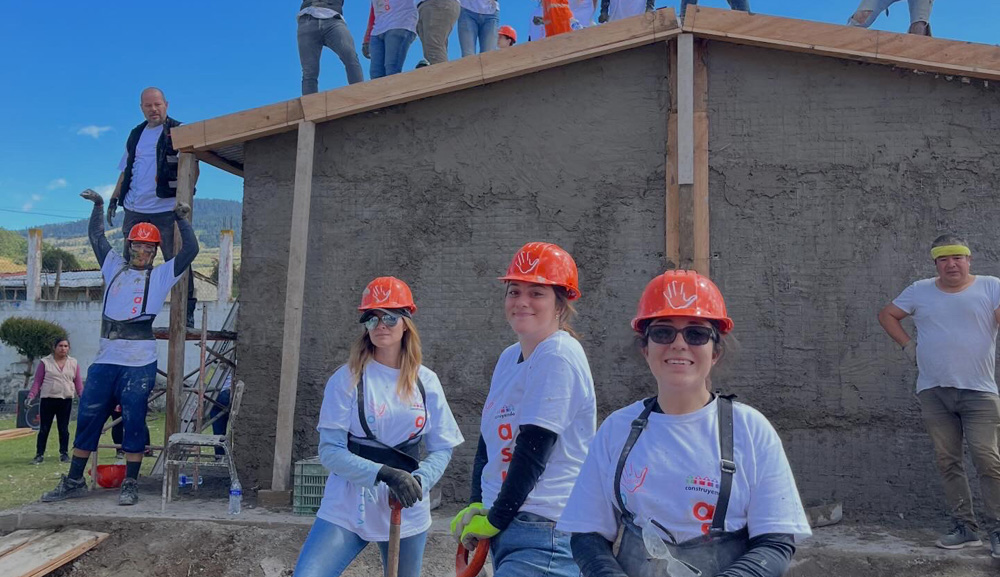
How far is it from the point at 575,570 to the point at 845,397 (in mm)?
3994

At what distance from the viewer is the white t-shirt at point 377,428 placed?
11.2 ft

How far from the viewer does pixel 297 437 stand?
6594 mm

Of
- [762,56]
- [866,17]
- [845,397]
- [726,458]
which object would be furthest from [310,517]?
[866,17]

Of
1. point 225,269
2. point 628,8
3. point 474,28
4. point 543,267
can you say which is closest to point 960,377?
point 543,267

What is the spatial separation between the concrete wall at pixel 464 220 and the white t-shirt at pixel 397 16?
60.7 inches

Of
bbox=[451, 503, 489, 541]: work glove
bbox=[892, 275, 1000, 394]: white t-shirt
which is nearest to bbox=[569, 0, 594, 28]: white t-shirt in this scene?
bbox=[892, 275, 1000, 394]: white t-shirt

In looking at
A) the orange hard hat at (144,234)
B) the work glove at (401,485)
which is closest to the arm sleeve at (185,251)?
the orange hard hat at (144,234)

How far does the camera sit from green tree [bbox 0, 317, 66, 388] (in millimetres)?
27281

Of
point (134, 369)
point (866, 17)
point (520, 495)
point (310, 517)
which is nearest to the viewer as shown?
point (520, 495)

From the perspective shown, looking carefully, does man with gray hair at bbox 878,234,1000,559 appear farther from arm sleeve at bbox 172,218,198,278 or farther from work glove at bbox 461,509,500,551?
arm sleeve at bbox 172,218,198,278

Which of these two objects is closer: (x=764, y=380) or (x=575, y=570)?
(x=575, y=570)

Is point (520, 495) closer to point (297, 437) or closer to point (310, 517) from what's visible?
point (310, 517)

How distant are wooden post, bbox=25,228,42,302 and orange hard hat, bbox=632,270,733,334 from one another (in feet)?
111

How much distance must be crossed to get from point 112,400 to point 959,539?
650 cm
